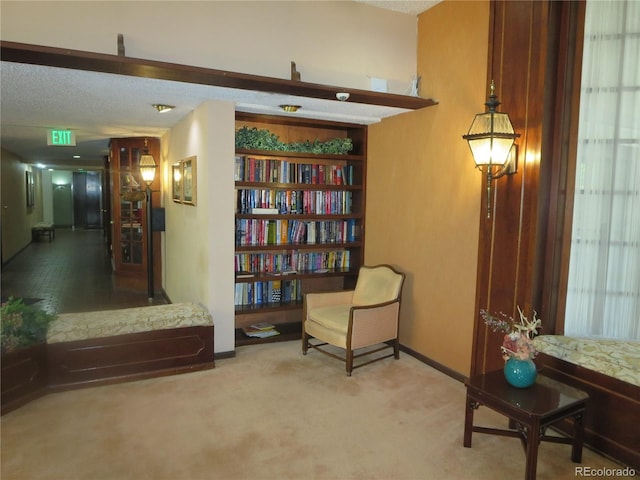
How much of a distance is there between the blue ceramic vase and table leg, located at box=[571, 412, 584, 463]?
0.30m

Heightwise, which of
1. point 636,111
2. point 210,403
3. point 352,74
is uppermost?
point 352,74

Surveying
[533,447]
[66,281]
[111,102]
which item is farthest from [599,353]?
[66,281]

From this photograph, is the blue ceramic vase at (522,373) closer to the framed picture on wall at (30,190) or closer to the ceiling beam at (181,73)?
the ceiling beam at (181,73)

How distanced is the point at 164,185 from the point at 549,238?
495 centimetres

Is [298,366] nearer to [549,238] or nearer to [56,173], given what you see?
[549,238]

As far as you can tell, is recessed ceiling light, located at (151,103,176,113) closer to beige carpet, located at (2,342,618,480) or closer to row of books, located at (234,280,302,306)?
row of books, located at (234,280,302,306)

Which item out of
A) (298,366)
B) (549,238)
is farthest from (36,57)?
(549,238)

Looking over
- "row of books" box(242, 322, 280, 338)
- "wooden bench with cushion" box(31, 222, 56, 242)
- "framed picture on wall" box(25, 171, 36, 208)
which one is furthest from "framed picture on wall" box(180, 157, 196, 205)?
"wooden bench with cushion" box(31, 222, 56, 242)

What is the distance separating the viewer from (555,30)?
2.88 metres

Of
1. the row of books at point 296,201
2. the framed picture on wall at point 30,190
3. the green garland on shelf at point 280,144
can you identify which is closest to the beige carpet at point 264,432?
the row of books at point 296,201

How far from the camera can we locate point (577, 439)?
251 cm

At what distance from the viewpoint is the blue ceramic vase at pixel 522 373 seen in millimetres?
2475

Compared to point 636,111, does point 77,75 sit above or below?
above

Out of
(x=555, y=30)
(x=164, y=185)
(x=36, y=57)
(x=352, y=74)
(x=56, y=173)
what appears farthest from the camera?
(x=56, y=173)
